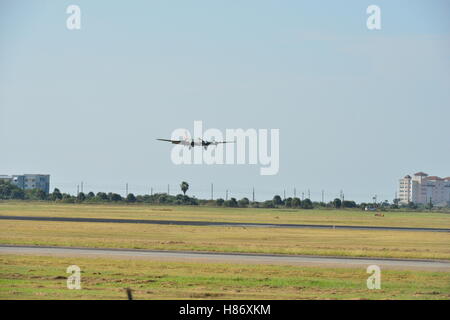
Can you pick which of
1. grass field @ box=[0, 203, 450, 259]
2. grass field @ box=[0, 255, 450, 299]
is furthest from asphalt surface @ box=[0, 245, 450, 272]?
grass field @ box=[0, 203, 450, 259]

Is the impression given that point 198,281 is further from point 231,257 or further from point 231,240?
point 231,240

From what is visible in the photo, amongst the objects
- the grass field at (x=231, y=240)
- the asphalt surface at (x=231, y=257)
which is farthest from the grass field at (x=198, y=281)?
the grass field at (x=231, y=240)

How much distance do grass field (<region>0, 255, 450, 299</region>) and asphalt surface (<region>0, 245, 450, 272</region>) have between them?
9.91ft

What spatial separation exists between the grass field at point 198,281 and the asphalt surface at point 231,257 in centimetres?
302

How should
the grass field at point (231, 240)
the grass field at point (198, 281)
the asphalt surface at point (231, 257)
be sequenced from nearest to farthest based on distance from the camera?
the grass field at point (198, 281)
the asphalt surface at point (231, 257)
the grass field at point (231, 240)

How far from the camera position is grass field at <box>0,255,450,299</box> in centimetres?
3853

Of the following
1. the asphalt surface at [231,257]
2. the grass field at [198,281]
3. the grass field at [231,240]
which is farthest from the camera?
the grass field at [231,240]

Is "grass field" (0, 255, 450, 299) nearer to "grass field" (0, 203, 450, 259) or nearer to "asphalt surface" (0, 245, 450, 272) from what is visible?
"asphalt surface" (0, 245, 450, 272)

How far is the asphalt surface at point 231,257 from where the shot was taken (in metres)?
53.3

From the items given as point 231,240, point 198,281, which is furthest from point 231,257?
point 231,240

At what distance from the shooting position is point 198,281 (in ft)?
141

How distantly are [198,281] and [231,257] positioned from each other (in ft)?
44.4

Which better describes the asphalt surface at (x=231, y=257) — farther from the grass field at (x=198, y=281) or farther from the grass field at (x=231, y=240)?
the grass field at (x=231, y=240)
